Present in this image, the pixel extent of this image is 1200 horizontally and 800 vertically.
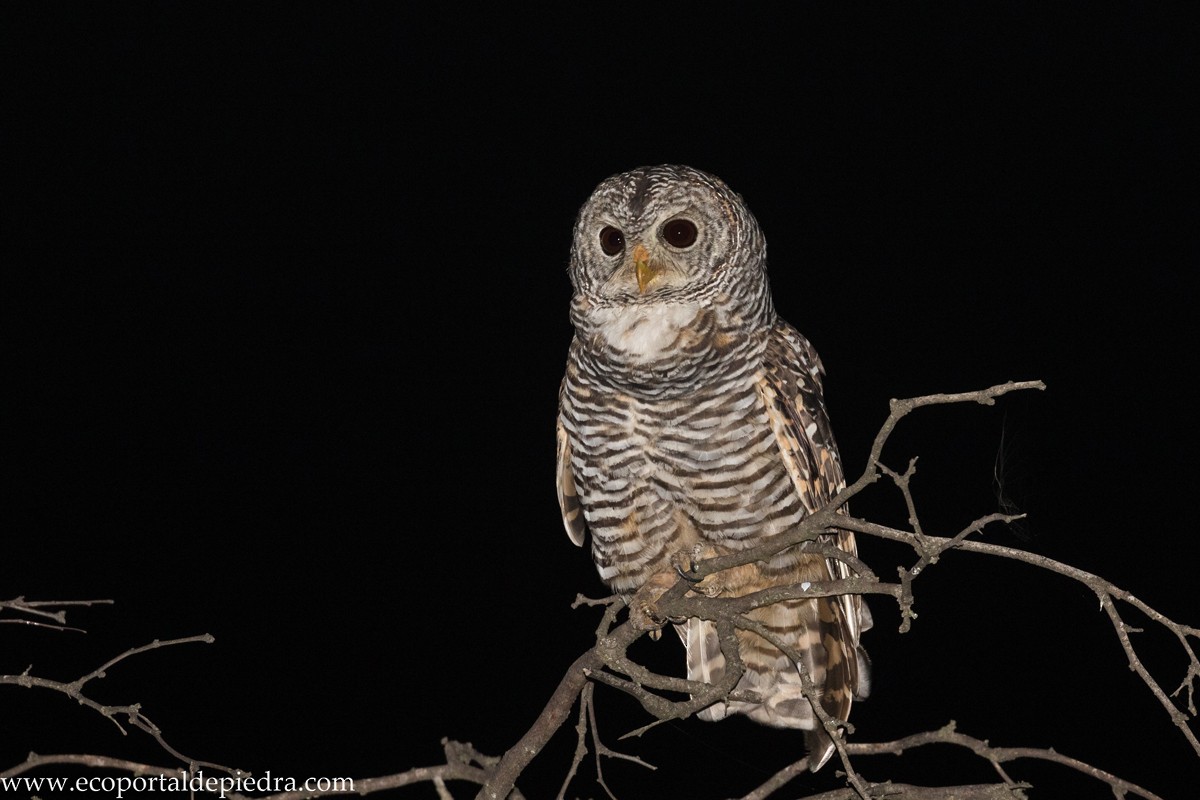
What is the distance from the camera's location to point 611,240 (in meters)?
2.20

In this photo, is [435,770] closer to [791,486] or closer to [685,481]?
[685,481]

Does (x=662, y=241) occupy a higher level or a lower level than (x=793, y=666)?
higher

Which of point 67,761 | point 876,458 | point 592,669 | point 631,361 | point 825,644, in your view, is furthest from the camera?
point 825,644

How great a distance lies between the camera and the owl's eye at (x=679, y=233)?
85.1 inches

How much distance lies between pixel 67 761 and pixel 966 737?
1.20 m

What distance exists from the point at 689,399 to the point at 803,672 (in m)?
0.75

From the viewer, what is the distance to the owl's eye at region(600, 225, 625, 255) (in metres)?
2.19

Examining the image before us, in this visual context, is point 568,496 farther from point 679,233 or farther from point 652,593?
point 679,233

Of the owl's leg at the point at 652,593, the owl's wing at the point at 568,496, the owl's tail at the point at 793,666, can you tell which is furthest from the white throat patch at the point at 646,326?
the owl's tail at the point at 793,666

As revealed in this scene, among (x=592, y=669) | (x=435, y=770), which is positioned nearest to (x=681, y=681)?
(x=592, y=669)

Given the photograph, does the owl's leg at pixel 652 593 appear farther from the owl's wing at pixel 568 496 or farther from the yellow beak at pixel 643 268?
the yellow beak at pixel 643 268

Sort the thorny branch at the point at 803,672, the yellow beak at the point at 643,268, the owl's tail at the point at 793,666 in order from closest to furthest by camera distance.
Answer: the thorny branch at the point at 803,672
the yellow beak at the point at 643,268
the owl's tail at the point at 793,666

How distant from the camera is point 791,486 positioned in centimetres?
219

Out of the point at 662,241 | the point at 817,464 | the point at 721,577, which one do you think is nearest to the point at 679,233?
the point at 662,241
